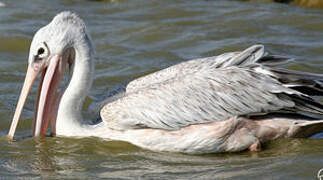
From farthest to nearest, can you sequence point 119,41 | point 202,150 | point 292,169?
point 119,41 → point 202,150 → point 292,169

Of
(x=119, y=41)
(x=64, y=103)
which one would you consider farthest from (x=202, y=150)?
(x=119, y=41)

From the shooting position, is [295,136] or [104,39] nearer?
[295,136]

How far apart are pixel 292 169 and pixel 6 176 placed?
2296 mm

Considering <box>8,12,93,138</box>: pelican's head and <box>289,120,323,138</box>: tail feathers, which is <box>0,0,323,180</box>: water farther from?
<box>8,12,93,138</box>: pelican's head

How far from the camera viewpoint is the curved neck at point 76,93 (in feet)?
22.5

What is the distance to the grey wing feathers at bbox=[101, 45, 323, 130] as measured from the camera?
6641 mm

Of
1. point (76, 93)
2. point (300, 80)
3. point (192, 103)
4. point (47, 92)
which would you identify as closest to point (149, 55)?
point (76, 93)

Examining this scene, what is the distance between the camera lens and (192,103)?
6703 millimetres

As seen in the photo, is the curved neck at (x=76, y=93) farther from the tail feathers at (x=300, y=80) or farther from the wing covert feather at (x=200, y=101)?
the tail feathers at (x=300, y=80)

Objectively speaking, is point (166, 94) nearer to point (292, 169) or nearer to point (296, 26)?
point (292, 169)

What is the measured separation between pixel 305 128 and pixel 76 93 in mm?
2148

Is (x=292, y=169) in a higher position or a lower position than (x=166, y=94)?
lower

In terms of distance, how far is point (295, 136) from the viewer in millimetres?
6852

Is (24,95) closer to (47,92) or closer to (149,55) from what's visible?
A: (47,92)
